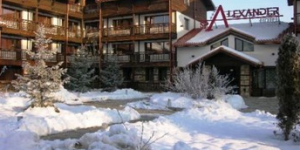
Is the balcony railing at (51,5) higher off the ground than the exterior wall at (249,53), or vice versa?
the balcony railing at (51,5)

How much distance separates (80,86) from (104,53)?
26.8 feet

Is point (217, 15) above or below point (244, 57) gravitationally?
above

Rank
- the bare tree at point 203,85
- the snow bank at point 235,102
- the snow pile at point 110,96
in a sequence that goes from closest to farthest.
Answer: the snow bank at point 235,102 → the bare tree at point 203,85 → the snow pile at point 110,96

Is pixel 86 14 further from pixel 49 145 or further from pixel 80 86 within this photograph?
pixel 49 145

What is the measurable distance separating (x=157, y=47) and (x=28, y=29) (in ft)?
39.1

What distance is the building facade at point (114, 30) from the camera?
3256 cm

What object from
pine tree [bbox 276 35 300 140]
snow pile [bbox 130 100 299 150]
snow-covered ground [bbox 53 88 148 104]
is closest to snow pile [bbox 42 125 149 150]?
snow pile [bbox 130 100 299 150]

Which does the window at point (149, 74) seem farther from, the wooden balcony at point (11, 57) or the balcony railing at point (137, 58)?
the wooden balcony at point (11, 57)

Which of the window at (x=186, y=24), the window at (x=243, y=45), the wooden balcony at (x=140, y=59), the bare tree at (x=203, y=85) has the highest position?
the window at (x=186, y=24)

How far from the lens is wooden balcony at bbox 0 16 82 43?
99.6 ft

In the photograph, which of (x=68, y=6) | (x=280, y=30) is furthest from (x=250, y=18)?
(x=68, y=6)

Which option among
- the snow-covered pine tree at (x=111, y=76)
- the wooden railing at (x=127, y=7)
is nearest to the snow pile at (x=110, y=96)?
the snow-covered pine tree at (x=111, y=76)

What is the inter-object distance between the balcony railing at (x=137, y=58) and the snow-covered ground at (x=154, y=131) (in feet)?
57.1

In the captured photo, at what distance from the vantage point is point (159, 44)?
3616 cm
